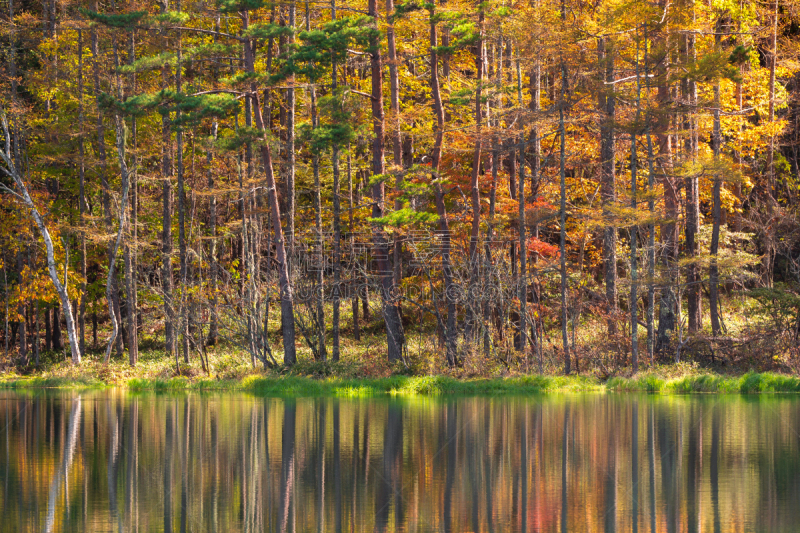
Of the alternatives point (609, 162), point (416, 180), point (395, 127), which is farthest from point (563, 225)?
point (395, 127)

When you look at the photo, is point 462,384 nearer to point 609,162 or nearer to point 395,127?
point 395,127

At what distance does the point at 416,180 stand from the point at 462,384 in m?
8.73

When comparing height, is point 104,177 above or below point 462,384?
above

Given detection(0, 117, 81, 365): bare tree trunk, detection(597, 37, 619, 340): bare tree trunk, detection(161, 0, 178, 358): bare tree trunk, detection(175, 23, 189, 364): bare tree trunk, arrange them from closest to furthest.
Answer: detection(597, 37, 619, 340): bare tree trunk → detection(175, 23, 189, 364): bare tree trunk → detection(0, 117, 81, 365): bare tree trunk → detection(161, 0, 178, 358): bare tree trunk

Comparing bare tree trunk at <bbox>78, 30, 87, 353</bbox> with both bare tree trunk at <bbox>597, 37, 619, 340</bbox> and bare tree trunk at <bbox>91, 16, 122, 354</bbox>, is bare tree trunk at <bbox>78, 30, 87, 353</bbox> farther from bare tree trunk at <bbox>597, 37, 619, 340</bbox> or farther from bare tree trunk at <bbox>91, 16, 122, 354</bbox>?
bare tree trunk at <bbox>597, 37, 619, 340</bbox>

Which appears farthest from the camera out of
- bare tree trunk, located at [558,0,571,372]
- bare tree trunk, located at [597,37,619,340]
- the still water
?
bare tree trunk, located at [597,37,619,340]

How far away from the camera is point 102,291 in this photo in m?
36.9

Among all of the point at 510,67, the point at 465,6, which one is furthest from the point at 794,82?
the point at 465,6

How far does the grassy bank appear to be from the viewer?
23328mm

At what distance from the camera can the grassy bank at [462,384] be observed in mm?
23328

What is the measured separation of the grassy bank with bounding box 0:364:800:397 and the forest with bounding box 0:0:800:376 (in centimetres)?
135

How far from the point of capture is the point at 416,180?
99.5 ft

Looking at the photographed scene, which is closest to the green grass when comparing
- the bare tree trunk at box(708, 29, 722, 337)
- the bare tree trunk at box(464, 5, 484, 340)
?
the bare tree trunk at box(708, 29, 722, 337)

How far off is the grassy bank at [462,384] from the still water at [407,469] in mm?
3582
